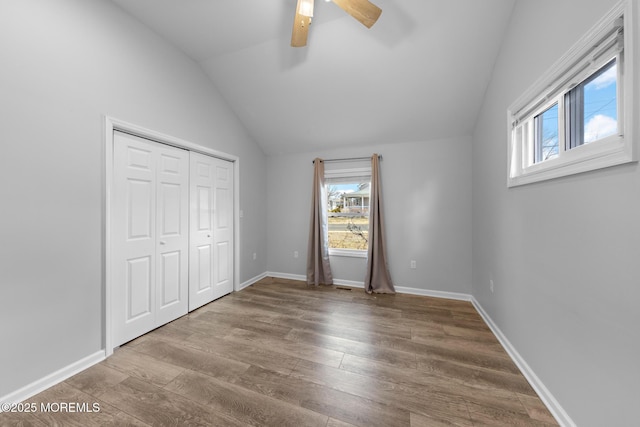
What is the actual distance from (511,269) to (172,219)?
3402 mm

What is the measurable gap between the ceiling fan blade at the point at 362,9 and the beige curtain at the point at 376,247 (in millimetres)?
1874

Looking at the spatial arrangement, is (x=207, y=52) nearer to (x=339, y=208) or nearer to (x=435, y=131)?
(x=339, y=208)

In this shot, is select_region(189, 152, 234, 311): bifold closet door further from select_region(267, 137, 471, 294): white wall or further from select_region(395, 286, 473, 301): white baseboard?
select_region(395, 286, 473, 301): white baseboard

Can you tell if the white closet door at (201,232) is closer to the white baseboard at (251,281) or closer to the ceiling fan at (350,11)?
the white baseboard at (251,281)

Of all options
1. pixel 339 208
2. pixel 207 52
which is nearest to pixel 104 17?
pixel 207 52

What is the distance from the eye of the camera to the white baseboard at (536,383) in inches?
49.8

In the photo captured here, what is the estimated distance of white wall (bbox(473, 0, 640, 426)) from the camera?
37.4 inches

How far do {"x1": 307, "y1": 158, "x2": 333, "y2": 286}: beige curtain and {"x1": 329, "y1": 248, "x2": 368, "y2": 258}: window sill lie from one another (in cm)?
11

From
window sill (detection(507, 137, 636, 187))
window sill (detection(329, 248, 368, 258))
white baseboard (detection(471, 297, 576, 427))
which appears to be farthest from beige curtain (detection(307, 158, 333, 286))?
window sill (detection(507, 137, 636, 187))

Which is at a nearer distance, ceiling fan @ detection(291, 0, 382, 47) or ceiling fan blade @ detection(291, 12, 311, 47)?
ceiling fan @ detection(291, 0, 382, 47)

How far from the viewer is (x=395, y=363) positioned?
1.79 meters

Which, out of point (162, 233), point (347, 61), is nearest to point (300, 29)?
point (347, 61)

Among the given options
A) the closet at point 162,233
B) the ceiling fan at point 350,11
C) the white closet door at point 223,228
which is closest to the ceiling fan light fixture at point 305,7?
the ceiling fan at point 350,11

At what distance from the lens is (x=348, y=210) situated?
3883 millimetres
